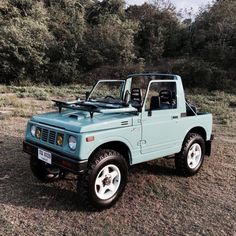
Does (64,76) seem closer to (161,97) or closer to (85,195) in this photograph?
(161,97)

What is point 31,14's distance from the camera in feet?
80.6

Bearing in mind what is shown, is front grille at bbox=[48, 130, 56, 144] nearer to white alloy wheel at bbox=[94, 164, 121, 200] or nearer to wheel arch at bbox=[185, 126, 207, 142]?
Result: white alloy wheel at bbox=[94, 164, 121, 200]

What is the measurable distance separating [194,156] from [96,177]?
2165 mm

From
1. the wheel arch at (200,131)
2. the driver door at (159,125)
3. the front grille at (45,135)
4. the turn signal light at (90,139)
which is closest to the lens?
the turn signal light at (90,139)

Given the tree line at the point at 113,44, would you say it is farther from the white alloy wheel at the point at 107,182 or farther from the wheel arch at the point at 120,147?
the white alloy wheel at the point at 107,182

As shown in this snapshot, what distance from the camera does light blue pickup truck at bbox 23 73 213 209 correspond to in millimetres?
3562

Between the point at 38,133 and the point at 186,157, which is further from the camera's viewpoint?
the point at 186,157

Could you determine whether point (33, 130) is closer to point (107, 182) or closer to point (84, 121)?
point (84, 121)

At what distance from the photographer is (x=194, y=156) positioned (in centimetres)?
509

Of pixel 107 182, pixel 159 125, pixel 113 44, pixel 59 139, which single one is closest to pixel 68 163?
pixel 59 139

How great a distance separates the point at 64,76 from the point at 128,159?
62.5ft

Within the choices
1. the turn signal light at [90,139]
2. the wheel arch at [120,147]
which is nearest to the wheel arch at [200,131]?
the wheel arch at [120,147]

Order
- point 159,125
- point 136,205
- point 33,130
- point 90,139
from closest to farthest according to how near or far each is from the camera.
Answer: point 90,139 → point 136,205 → point 33,130 → point 159,125

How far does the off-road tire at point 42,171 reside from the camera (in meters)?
4.44
